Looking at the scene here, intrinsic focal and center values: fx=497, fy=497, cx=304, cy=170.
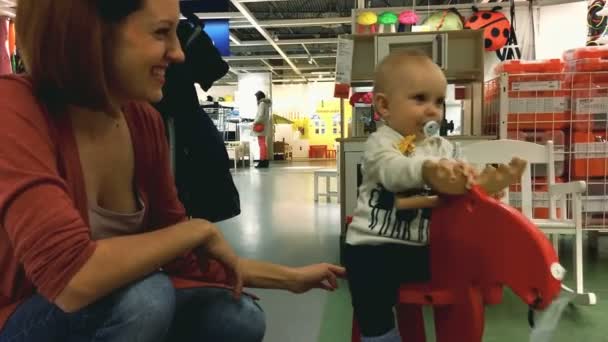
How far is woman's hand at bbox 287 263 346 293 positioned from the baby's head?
365 millimetres

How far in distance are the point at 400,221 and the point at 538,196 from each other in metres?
1.93

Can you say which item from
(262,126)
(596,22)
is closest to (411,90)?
(596,22)

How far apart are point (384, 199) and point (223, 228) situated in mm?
2672

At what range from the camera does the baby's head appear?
3.54 ft

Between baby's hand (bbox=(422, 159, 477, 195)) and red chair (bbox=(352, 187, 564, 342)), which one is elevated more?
baby's hand (bbox=(422, 159, 477, 195))

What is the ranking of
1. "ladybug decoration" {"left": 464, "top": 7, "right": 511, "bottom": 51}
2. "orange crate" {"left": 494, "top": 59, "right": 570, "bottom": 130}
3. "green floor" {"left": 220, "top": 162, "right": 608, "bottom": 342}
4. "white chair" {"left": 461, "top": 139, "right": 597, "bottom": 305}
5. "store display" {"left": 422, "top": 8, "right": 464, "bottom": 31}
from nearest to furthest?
"green floor" {"left": 220, "top": 162, "right": 608, "bottom": 342} < "white chair" {"left": 461, "top": 139, "right": 597, "bottom": 305} < "orange crate" {"left": 494, "top": 59, "right": 570, "bottom": 130} < "store display" {"left": 422, "top": 8, "right": 464, "bottom": 31} < "ladybug decoration" {"left": 464, "top": 7, "right": 511, "bottom": 51}

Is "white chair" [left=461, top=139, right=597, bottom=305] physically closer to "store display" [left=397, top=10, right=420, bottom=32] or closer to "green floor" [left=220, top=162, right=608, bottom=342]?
"green floor" [left=220, top=162, right=608, bottom=342]

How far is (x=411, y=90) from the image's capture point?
1.09 meters

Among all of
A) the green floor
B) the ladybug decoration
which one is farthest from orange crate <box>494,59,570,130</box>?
the ladybug decoration

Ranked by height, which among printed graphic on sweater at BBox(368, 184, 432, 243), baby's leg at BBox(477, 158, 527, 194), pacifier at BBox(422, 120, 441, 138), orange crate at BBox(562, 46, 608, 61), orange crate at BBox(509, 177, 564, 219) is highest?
orange crate at BBox(562, 46, 608, 61)

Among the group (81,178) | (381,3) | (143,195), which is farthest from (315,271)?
(381,3)

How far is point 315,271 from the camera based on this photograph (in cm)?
99

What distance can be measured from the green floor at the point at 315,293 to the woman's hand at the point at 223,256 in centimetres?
84

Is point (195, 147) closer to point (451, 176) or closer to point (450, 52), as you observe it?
point (451, 176)
